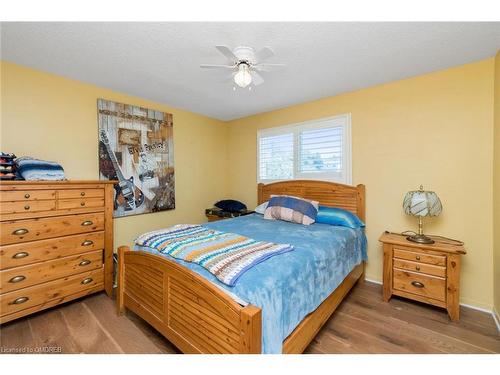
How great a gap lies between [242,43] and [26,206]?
2.28m

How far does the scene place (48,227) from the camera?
1997mm

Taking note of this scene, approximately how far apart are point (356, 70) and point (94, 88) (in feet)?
Answer: 9.87

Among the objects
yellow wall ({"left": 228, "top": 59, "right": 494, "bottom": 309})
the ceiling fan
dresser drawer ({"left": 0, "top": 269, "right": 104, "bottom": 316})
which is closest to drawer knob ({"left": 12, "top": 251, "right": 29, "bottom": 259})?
dresser drawer ({"left": 0, "top": 269, "right": 104, "bottom": 316})

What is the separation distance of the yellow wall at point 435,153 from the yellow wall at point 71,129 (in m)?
2.30

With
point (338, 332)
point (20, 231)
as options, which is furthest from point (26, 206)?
point (338, 332)

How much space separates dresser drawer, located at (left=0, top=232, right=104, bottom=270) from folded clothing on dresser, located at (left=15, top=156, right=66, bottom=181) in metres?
0.57

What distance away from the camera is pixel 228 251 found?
1.58 metres

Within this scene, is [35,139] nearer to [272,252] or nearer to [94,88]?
[94,88]

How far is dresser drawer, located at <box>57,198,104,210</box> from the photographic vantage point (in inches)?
81.4

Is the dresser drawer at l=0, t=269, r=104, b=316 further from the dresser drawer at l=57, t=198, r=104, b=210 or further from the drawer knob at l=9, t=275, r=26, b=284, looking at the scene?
the dresser drawer at l=57, t=198, r=104, b=210

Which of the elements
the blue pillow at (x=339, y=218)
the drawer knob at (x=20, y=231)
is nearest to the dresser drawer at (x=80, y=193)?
the drawer knob at (x=20, y=231)

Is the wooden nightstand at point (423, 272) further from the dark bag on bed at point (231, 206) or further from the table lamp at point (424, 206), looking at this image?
the dark bag on bed at point (231, 206)
